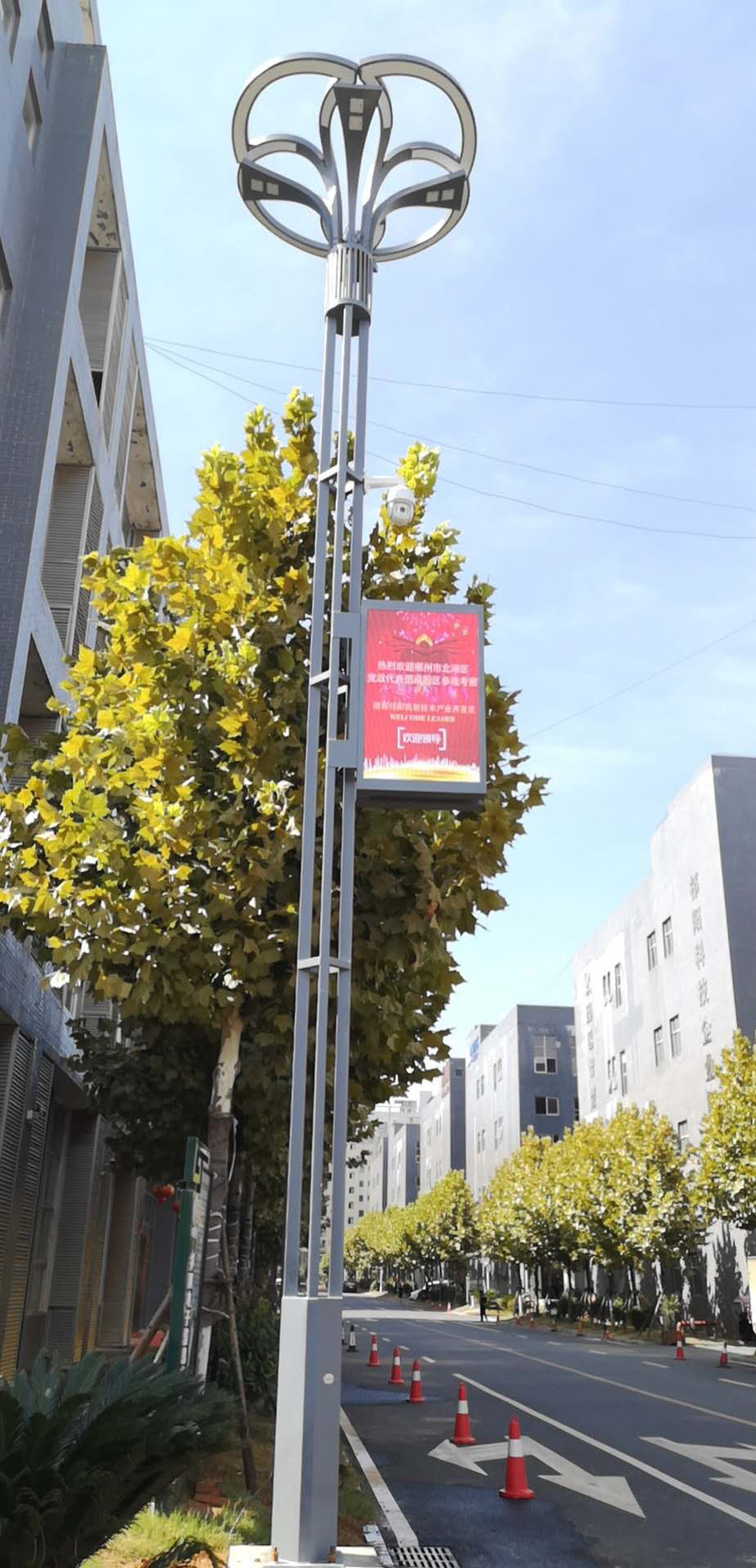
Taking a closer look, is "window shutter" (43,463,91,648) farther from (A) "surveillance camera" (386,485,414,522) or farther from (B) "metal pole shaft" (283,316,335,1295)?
(B) "metal pole shaft" (283,316,335,1295)

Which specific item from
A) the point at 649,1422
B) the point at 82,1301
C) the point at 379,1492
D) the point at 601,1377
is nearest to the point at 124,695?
the point at 379,1492

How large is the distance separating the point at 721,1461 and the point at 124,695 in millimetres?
9863

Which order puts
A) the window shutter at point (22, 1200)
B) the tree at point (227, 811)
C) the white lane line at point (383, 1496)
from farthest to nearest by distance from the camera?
the window shutter at point (22, 1200)
the tree at point (227, 811)
the white lane line at point (383, 1496)

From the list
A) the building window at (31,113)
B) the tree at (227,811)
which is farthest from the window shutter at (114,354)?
the tree at (227,811)

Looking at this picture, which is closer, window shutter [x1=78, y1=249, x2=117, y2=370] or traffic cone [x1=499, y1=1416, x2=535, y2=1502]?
traffic cone [x1=499, y1=1416, x2=535, y2=1502]

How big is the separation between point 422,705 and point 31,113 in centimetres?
1429

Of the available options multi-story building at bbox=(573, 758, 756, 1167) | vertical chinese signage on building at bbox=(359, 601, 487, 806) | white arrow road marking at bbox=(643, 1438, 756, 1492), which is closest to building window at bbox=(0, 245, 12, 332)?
vertical chinese signage on building at bbox=(359, 601, 487, 806)

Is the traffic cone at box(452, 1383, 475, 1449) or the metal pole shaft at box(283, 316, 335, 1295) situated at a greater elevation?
the metal pole shaft at box(283, 316, 335, 1295)

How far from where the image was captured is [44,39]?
18016 millimetres

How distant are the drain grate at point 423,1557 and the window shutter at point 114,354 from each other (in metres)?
17.9

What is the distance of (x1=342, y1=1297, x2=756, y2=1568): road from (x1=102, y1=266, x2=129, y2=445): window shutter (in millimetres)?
16107

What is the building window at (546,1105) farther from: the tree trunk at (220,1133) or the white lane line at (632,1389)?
the tree trunk at (220,1133)

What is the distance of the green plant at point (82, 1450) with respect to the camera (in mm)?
5176

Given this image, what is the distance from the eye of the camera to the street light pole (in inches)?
246
